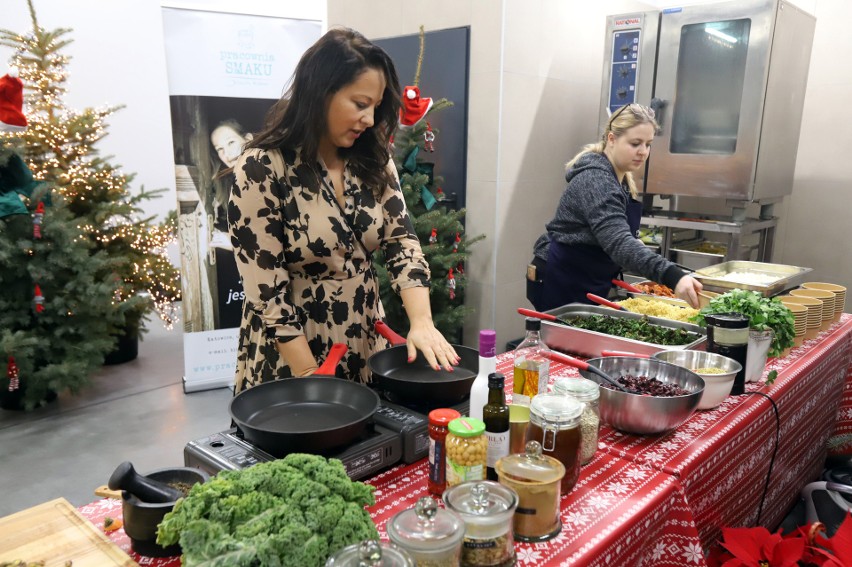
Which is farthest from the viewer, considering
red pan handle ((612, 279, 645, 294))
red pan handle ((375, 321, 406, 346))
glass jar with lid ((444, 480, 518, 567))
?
red pan handle ((612, 279, 645, 294))

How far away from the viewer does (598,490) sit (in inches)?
50.1

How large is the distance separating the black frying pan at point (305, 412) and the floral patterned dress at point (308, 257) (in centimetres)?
35

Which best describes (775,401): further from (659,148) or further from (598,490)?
(659,148)

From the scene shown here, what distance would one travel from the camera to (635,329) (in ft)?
6.88

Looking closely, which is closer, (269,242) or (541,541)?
(541,541)

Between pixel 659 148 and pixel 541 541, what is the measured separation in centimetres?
305

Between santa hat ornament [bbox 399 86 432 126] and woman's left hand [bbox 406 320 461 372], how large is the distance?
236cm

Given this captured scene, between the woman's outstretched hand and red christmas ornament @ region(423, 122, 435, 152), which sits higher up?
red christmas ornament @ region(423, 122, 435, 152)

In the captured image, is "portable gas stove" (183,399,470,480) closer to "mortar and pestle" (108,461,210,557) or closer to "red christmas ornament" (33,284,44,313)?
"mortar and pestle" (108,461,210,557)

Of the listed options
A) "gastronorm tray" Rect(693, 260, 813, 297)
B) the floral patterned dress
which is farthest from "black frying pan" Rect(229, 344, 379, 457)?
"gastronorm tray" Rect(693, 260, 813, 297)

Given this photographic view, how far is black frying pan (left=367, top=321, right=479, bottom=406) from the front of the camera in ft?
4.52

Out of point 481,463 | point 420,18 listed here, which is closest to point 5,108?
point 420,18

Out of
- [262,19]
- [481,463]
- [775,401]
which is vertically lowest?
[775,401]

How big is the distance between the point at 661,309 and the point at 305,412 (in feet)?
4.96
